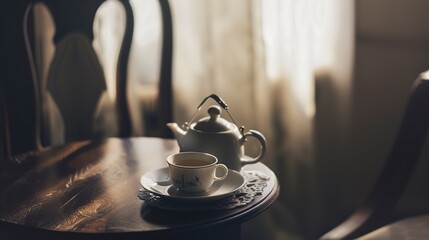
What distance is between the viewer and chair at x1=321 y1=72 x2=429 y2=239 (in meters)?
1.06

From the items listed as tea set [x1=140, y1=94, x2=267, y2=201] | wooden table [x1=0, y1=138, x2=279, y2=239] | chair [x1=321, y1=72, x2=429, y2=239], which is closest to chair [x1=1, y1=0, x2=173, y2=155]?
wooden table [x1=0, y1=138, x2=279, y2=239]

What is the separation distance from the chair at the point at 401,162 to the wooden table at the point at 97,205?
20cm

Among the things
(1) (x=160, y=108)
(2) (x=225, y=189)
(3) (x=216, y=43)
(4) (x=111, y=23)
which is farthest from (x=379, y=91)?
(2) (x=225, y=189)

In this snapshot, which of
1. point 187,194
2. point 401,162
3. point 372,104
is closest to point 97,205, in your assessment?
point 187,194

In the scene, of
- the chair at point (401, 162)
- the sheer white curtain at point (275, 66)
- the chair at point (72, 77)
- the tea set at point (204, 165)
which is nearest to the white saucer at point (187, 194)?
Answer: the tea set at point (204, 165)

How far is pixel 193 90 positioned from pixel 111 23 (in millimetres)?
288

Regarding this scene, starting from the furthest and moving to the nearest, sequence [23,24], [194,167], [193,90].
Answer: [193,90] → [23,24] → [194,167]

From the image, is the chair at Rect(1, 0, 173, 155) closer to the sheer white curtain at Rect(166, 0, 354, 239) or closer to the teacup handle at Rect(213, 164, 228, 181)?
the sheer white curtain at Rect(166, 0, 354, 239)

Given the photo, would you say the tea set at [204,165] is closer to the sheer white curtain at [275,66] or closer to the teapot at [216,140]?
the teapot at [216,140]

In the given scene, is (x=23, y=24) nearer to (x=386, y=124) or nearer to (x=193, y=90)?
(x=193, y=90)

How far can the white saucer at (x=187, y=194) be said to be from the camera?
0.86 metres

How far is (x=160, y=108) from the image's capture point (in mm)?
1462

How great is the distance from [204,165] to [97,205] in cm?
17

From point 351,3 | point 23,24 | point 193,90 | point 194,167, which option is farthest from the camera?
point 193,90
